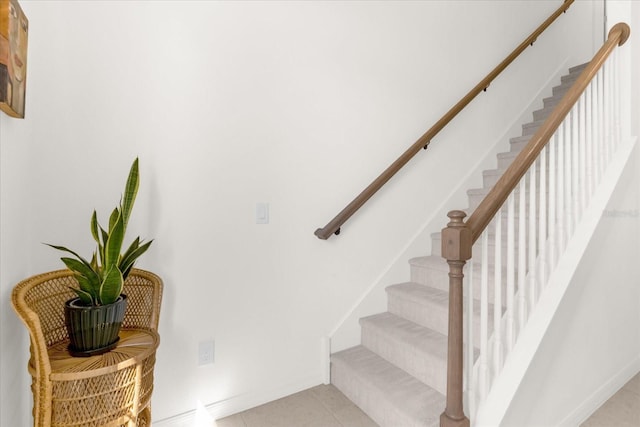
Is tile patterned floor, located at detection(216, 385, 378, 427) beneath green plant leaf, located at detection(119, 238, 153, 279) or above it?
beneath

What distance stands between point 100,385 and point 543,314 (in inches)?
66.1

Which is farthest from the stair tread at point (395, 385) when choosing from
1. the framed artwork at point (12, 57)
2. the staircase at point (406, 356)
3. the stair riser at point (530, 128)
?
the stair riser at point (530, 128)

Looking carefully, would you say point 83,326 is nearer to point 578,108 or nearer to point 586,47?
point 578,108

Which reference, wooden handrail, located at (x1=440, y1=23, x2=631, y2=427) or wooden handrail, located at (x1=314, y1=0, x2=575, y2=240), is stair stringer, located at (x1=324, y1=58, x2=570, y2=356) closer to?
wooden handrail, located at (x1=314, y1=0, x2=575, y2=240)

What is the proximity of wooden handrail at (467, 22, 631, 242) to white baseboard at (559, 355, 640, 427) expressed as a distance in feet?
4.04

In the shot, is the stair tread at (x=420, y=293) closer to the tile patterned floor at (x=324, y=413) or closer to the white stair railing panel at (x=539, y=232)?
the white stair railing panel at (x=539, y=232)

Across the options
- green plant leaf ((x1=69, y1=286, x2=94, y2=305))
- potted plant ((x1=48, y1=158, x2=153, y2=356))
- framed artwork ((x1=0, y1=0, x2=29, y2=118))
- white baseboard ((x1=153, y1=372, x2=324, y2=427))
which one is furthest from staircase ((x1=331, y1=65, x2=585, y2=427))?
framed artwork ((x1=0, y1=0, x2=29, y2=118))

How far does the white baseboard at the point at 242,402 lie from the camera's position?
1702 millimetres

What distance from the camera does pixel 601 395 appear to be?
2.00 m

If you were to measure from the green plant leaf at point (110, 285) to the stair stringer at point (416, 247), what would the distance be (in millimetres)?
1306

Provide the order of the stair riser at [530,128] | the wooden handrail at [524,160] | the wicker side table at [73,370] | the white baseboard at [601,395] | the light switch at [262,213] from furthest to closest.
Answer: the stair riser at [530,128]
the light switch at [262,213]
the white baseboard at [601,395]
the wooden handrail at [524,160]
the wicker side table at [73,370]

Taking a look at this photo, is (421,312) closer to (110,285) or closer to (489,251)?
(489,251)

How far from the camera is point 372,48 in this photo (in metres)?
2.32

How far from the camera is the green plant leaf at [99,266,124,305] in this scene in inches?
46.0
